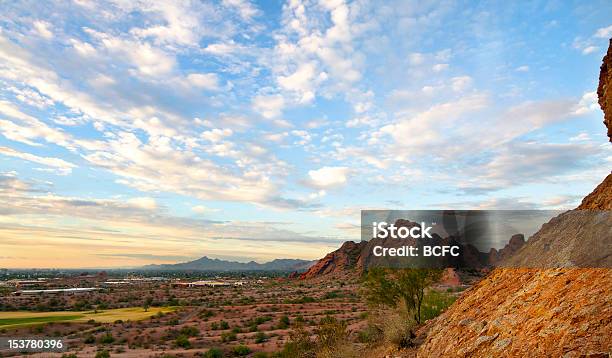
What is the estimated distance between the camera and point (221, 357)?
87.7ft

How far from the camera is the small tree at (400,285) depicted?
71.5ft

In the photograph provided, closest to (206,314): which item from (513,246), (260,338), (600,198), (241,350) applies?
(260,338)

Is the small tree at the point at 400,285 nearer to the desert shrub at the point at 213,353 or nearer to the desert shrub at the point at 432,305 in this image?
the desert shrub at the point at 432,305

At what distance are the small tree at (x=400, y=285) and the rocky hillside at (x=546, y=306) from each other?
6.80m

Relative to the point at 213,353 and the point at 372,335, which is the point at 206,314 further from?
the point at 372,335

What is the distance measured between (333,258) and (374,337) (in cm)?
12288

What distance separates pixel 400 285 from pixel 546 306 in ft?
44.6

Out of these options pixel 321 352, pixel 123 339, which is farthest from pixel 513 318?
pixel 123 339

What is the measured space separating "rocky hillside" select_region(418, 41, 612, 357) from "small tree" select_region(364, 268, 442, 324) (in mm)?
6799

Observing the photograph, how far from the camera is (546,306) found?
910 centimetres

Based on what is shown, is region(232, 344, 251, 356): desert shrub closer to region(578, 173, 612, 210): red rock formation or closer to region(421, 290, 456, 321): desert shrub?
region(421, 290, 456, 321): desert shrub

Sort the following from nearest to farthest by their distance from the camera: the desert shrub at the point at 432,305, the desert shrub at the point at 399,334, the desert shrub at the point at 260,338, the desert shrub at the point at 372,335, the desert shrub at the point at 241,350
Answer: the desert shrub at the point at 399,334 → the desert shrub at the point at 372,335 → the desert shrub at the point at 432,305 → the desert shrub at the point at 241,350 → the desert shrub at the point at 260,338

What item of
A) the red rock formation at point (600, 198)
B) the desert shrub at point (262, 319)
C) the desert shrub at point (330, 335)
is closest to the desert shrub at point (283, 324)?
the desert shrub at point (262, 319)

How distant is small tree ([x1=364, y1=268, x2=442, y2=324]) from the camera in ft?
71.5
